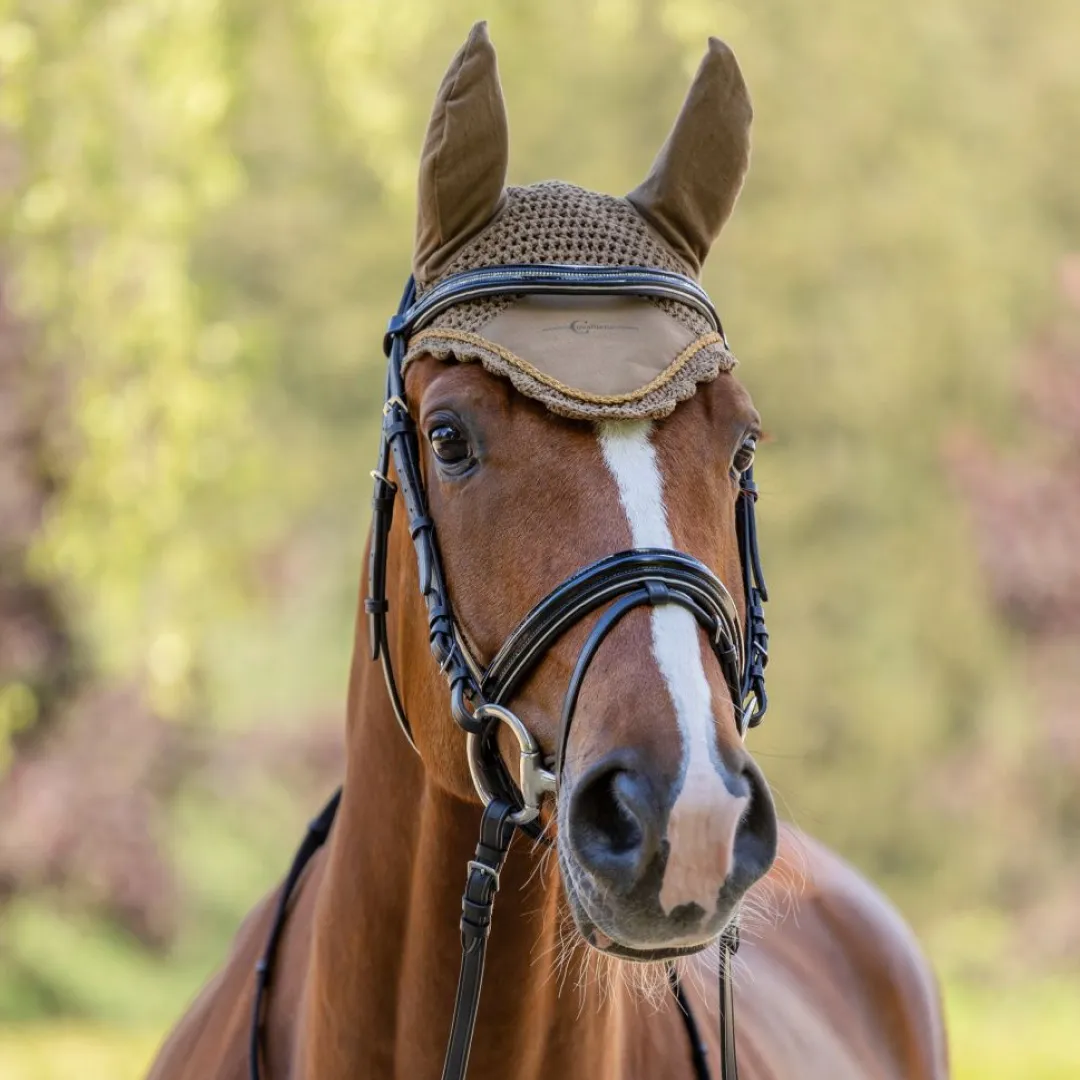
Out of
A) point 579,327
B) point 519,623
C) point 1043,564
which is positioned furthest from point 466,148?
point 1043,564

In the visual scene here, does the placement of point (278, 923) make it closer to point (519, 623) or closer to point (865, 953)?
point (519, 623)

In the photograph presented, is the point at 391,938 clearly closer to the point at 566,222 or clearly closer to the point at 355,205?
the point at 566,222

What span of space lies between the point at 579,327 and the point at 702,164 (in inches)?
18.7

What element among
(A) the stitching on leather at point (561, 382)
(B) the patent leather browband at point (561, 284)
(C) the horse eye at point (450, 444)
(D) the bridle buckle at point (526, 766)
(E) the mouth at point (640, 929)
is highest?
(B) the patent leather browband at point (561, 284)

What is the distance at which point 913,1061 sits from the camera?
153 inches

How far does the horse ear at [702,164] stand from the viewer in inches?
93.0

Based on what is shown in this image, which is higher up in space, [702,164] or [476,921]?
[702,164]

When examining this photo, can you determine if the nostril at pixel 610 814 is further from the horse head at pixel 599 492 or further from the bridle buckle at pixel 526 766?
the bridle buckle at pixel 526 766

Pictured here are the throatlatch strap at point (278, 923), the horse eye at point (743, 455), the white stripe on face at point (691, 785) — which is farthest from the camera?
the throatlatch strap at point (278, 923)

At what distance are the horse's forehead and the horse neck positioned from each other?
0.47m

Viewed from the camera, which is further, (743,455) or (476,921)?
(743,455)

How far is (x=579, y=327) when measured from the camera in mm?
2117

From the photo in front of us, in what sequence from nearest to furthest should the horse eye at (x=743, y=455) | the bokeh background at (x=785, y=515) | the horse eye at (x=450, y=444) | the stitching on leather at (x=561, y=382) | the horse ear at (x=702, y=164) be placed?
the stitching on leather at (x=561, y=382) → the horse eye at (x=450, y=444) → the horse eye at (x=743, y=455) → the horse ear at (x=702, y=164) → the bokeh background at (x=785, y=515)

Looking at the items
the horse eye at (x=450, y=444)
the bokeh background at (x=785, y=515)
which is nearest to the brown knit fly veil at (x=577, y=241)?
the horse eye at (x=450, y=444)
